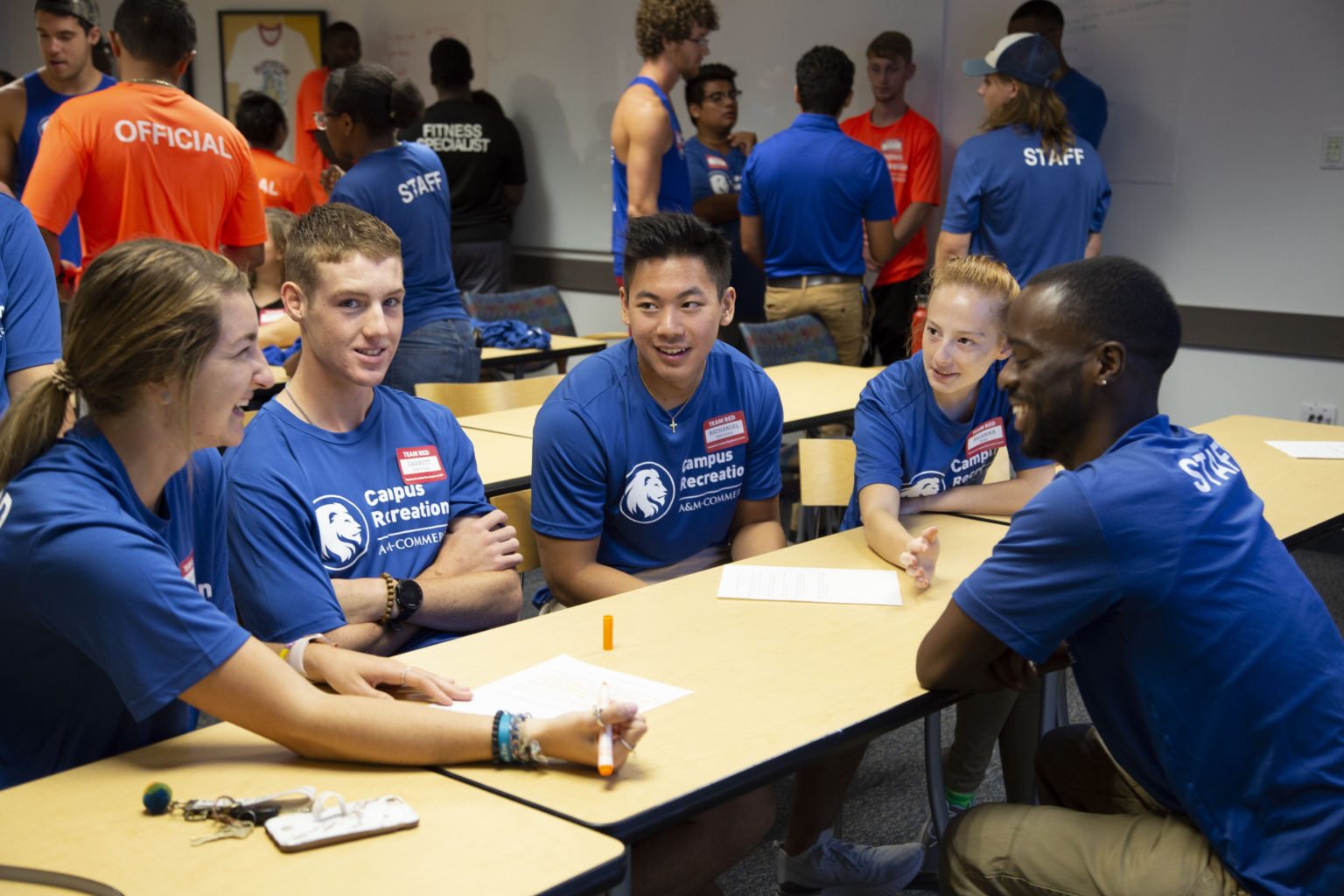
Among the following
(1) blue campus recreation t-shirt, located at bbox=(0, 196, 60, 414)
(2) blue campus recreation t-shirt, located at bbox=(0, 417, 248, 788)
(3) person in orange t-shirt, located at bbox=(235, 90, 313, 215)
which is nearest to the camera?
(2) blue campus recreation t-shirt, located at bbox=(0, 417, 248, 788)

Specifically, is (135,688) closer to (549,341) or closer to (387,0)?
(549,341)

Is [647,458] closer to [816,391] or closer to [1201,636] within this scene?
[1201,636]

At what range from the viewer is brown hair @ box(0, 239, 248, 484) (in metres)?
1.46

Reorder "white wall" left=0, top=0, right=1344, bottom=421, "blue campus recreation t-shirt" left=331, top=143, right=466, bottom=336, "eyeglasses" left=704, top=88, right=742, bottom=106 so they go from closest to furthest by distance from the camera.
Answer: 1. "blue campus recreation t-shirt" left=331, top=143, right=466, bottom=336
2. "white wall" left=0, top=0, right=1344, bottom=421
3. "eyeglasses" left=704, top=88, right=742, bottom=106

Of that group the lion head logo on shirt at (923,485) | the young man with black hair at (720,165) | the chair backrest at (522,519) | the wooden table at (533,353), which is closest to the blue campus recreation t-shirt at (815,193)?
the young man with black hair at (720,165)

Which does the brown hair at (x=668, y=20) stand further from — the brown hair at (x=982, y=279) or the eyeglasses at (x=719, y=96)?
the brown hair at (x=982, y=279)

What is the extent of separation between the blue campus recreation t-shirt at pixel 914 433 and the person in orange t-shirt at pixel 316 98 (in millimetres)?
5594

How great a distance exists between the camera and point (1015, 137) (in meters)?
4.64

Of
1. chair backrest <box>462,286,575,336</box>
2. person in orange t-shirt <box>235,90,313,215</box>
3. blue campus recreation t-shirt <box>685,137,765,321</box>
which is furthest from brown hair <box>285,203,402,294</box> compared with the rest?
blue campus recreation t-shirt <box>685,137,765,321</box>

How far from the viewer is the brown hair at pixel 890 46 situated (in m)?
5.75

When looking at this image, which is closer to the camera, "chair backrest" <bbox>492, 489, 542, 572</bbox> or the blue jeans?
"chair backrest" <bbox>492, 489, 542, 572</bbox>

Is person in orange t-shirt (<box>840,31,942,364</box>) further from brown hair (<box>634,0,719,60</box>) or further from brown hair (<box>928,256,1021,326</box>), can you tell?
brown hair (<box>928,256,1021,326</box>)

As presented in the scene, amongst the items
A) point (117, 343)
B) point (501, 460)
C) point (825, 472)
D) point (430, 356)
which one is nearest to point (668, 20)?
point (430, 356)

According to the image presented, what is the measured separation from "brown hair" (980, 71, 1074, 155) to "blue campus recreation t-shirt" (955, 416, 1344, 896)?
326 centimetres
